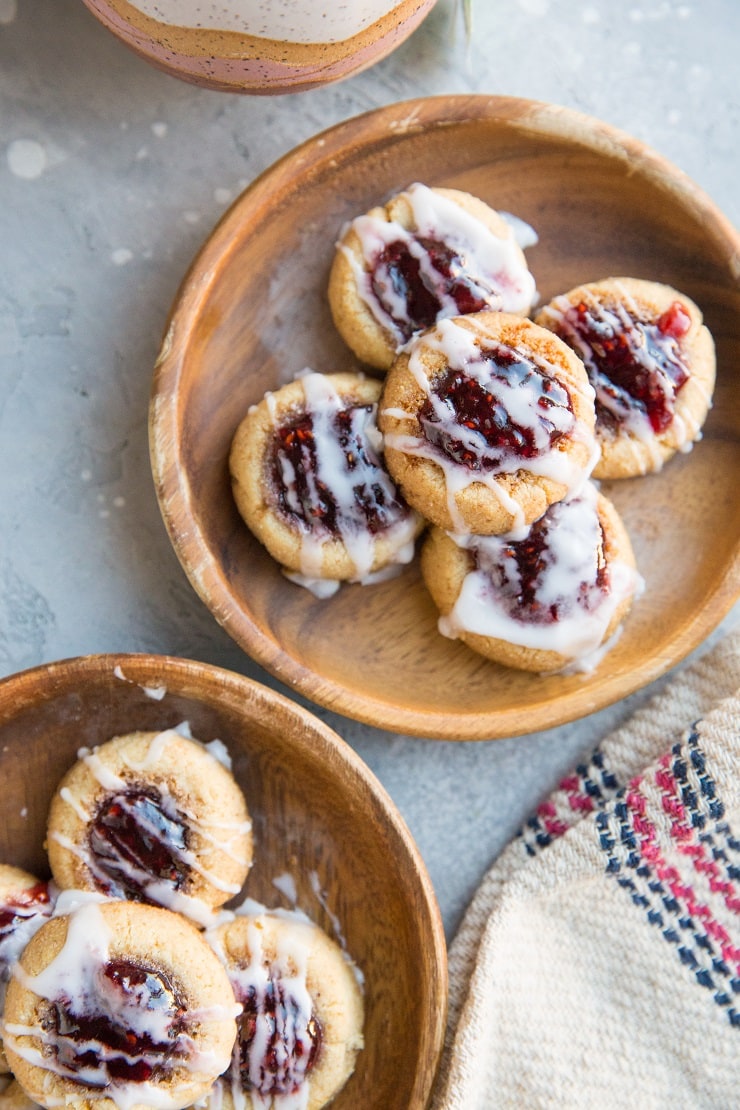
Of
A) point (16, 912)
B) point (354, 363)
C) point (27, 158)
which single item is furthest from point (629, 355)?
point (16, 912)

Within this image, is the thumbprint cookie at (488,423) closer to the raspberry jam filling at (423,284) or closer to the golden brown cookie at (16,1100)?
the raspberry jam filling at (423,284)

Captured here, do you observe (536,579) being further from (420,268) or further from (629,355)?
(420,268)

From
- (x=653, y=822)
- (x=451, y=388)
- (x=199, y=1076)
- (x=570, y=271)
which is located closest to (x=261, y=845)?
(x=199, y=1076)

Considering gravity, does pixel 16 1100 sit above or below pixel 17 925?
below

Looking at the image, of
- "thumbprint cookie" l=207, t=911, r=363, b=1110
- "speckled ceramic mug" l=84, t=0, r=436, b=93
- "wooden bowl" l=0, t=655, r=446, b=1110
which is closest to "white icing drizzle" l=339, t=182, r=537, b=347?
"speckled ceramic mug" l=84, t=0, r=436, b=93

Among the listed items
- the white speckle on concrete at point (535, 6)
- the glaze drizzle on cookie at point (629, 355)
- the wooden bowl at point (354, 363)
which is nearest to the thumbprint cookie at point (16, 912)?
the wooden bowl at point (354, 363)

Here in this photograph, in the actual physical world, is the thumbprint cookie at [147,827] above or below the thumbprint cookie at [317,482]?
below
